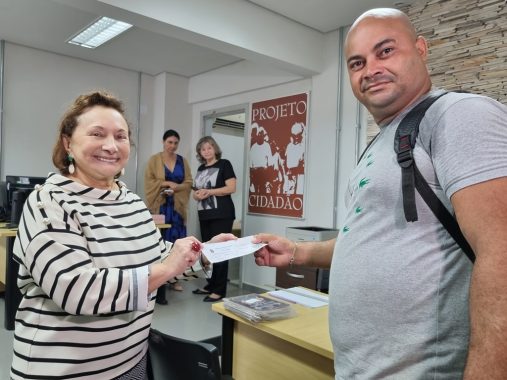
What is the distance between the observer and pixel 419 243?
77 cm

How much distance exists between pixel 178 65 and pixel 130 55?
2.10ft

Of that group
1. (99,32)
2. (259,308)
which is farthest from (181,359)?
(99,32)

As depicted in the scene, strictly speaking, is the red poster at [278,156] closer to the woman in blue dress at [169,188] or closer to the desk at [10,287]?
the woman in blue dress at [169,188]

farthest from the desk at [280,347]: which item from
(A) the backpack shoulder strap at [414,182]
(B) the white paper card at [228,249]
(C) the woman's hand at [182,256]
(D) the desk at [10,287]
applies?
(D) the desk at [10,287]

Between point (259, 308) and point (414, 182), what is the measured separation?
89 cm

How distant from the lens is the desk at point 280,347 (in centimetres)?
129

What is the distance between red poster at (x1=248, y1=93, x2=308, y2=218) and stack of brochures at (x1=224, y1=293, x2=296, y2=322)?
101 inches

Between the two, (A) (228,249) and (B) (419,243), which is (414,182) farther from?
(A) (228,249)

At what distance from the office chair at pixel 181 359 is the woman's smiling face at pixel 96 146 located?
1.78 ft

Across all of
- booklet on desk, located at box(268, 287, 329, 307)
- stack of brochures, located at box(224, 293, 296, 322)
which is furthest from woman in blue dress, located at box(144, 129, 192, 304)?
stack of brochures, located at box(224, 293, 296, 322)

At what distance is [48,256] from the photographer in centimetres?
97

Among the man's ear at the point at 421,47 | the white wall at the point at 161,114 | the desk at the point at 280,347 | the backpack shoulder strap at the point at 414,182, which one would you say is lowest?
the desk at the point at 280,347

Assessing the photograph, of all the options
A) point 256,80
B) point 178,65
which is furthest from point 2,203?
point 256,80

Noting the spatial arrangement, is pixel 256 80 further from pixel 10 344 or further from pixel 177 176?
pixel 10 344
